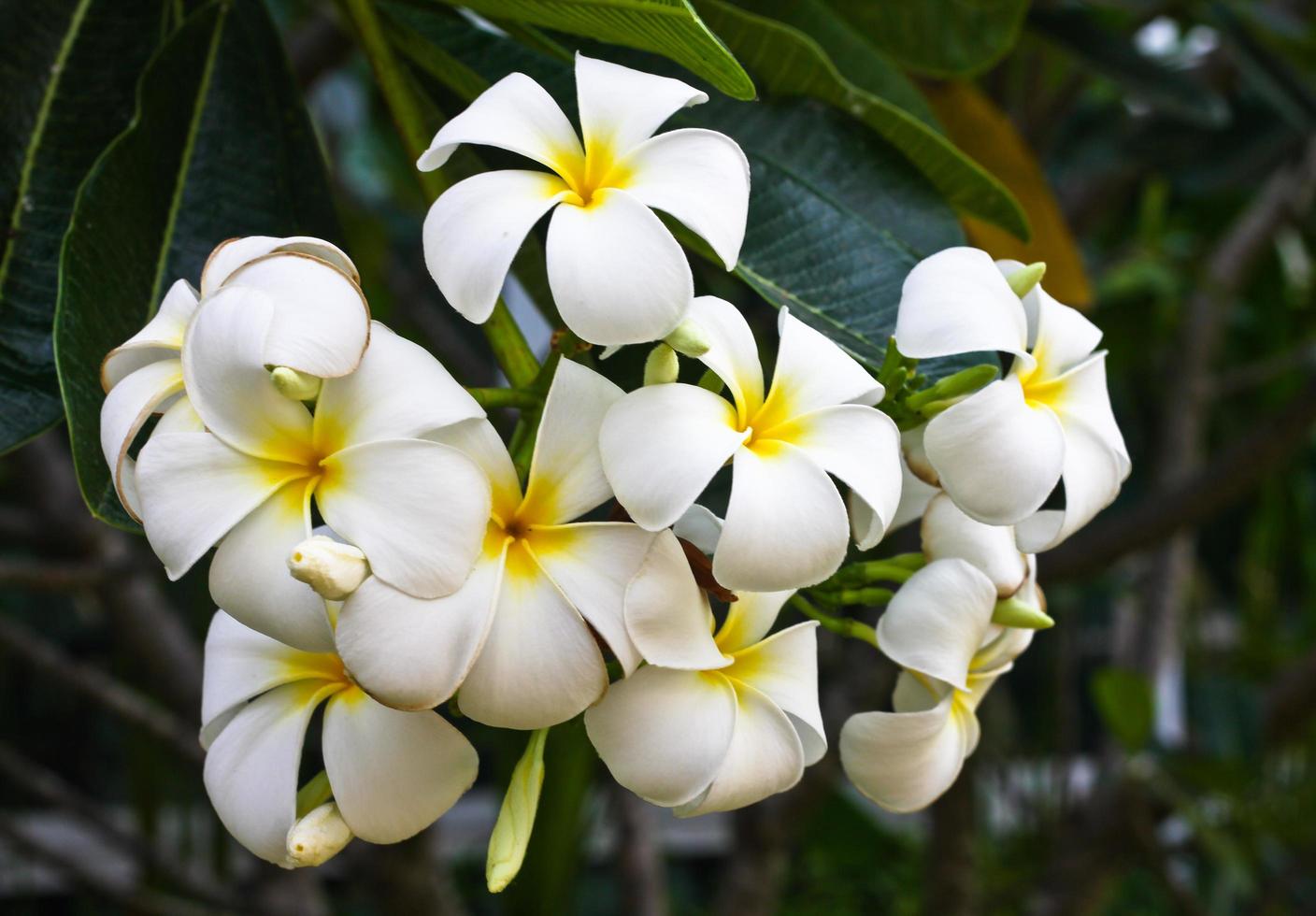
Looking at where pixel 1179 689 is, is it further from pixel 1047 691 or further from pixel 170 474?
pixel 170 474

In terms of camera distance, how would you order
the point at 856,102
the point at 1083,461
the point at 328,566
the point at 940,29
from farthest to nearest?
the point at 940,29
the point at 856,102
the point at 1083,461
the point at 328,566

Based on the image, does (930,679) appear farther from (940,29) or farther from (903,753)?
(940,29)

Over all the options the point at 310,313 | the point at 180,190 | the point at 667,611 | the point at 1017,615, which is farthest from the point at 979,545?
the point at 180,190

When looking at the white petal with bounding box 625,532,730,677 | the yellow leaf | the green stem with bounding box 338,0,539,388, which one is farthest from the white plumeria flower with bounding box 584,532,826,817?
the yellow leaf

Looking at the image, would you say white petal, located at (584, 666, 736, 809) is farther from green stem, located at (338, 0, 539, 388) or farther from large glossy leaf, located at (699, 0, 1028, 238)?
large glossy leaf, located at (699, 0, 1028, 238)

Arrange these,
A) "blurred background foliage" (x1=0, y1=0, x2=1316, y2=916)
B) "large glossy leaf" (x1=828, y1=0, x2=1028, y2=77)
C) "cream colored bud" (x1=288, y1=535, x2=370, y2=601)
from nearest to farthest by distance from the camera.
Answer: "cream colored bud" (x1=288, y1=535, x2=370, y2=601) < "blurred background foliage" (x1=0, y1=0, x2=1316, y2=916) < "large glossy leaf" (x1=828, y1=0, x2=1028, y2=77)
